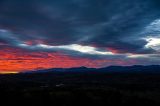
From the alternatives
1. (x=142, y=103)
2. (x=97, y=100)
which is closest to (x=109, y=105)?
(x=97, y=100)

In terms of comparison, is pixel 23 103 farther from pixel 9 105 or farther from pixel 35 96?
pixel 35 96

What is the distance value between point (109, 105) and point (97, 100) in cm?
310

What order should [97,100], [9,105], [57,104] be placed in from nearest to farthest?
1. [9,105]
2. [57,104]
3. [97,100]

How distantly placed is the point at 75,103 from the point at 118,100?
754 cm

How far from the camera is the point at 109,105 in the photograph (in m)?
35.9

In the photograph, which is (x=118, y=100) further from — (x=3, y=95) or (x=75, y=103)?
(x=3, y=95)

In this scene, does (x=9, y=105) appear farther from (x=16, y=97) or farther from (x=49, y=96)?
(x=49, y=96)

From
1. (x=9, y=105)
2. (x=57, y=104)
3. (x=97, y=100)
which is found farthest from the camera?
(x=97, y=100)

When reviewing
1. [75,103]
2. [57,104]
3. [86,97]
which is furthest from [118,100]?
[57,104]

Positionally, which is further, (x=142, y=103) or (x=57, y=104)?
(x=142, y=103)

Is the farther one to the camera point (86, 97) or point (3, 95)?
point (86, 97)

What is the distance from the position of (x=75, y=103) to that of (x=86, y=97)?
437 centimetres

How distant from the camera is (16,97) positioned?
3741 centimetres

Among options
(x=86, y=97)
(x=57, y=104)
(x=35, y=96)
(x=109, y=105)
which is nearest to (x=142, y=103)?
→ (x=109, y=105)
